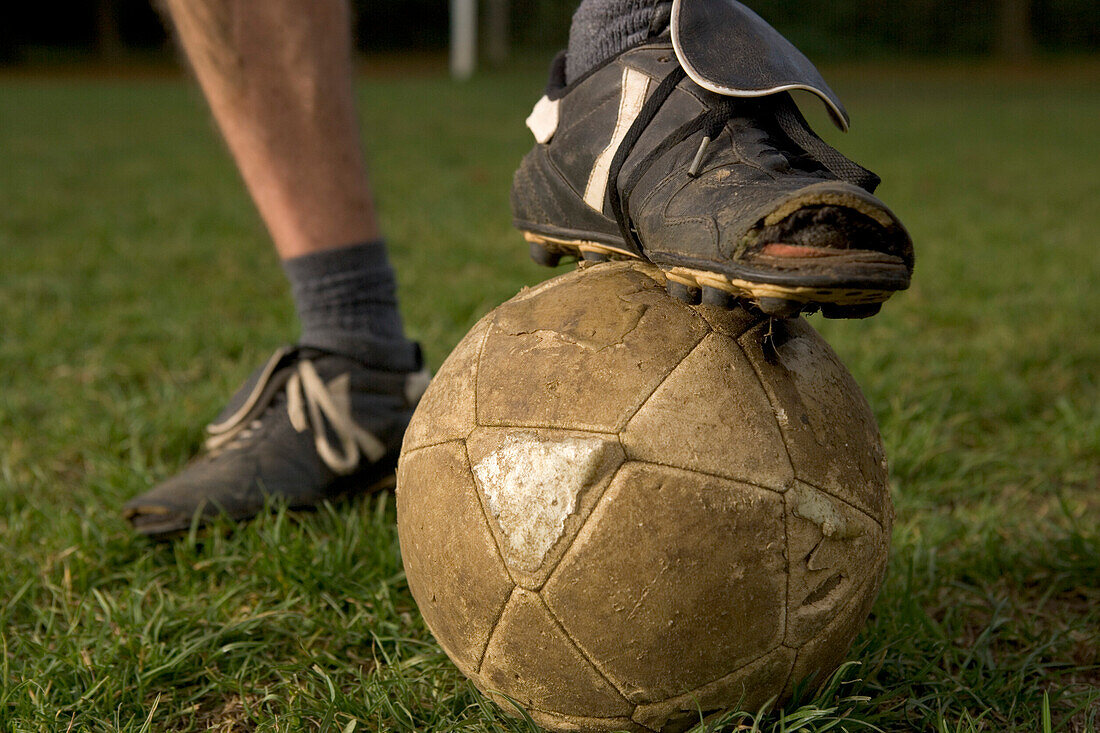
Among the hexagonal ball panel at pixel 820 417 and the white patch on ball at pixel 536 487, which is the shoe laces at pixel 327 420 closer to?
the white patch on ball at pixel 536 487

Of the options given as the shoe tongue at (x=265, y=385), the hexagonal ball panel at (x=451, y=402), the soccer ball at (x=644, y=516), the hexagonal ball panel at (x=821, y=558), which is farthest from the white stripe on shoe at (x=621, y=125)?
the shoe tongue at (x=265, y=385)

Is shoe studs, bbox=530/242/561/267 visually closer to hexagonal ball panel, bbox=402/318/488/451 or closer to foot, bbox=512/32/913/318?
foot, bbox=512/32/913/318

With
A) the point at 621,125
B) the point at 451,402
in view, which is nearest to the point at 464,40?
the point at 621,125

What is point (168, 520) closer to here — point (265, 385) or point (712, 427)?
point (265, 385)

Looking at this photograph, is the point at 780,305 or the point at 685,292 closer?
the point at 780,305

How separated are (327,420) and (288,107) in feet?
2.87

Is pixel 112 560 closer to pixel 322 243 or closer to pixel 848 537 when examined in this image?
pixel 322 243

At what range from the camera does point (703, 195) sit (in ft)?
5.74

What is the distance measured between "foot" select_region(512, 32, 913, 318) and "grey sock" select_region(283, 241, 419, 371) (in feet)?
2.28

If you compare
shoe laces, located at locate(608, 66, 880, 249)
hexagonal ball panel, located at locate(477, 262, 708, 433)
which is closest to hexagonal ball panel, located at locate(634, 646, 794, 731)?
hexagonal ball panel, located at locate(477, 262, 708, 433)

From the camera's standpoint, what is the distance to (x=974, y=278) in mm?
5539

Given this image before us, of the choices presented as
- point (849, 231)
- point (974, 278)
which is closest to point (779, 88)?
point (849, 231)

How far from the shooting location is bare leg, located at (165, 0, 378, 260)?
2787 mm

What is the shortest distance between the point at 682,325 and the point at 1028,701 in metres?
1.03
